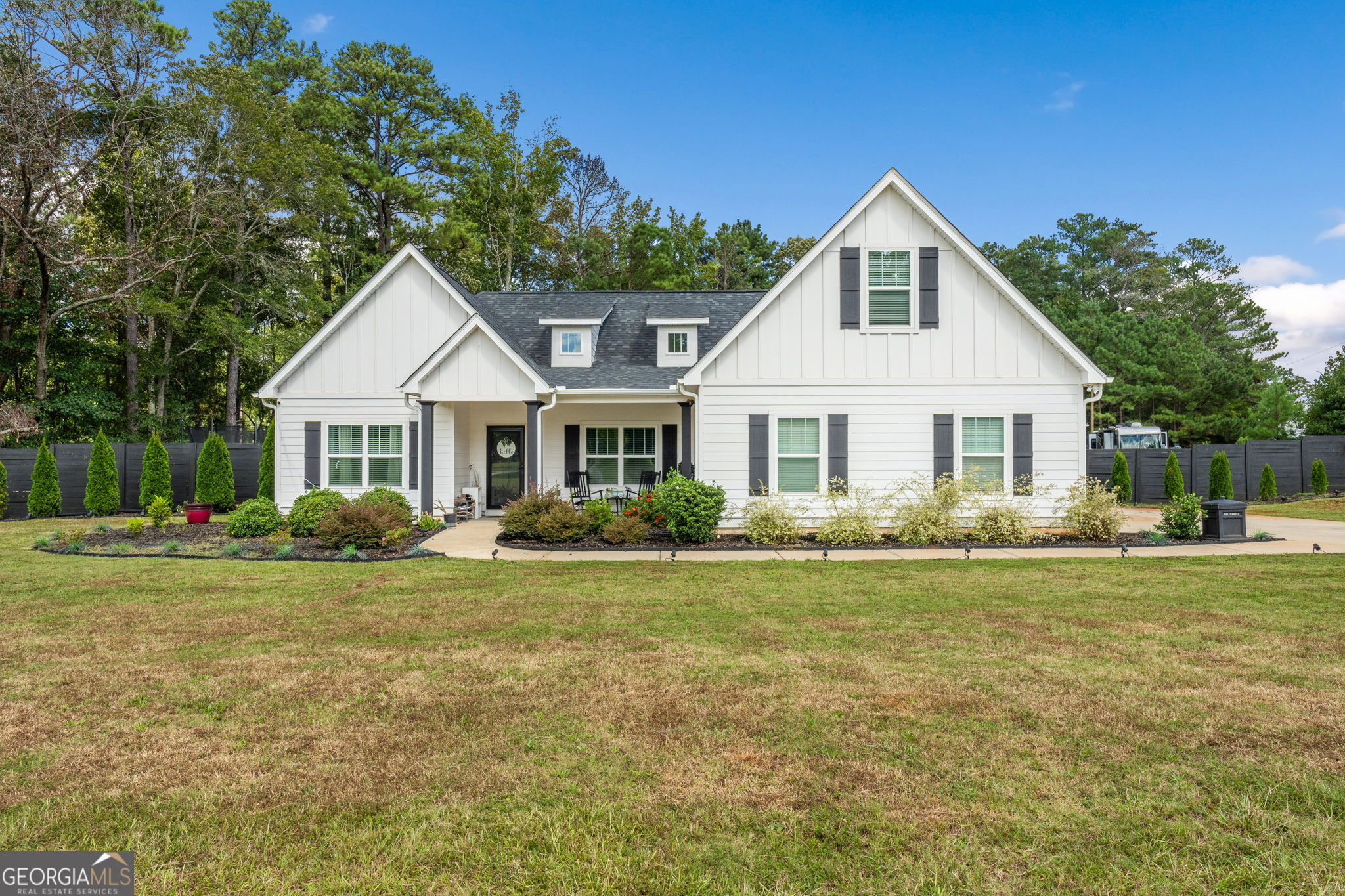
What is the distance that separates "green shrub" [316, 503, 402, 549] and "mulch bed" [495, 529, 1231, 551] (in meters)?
1.94

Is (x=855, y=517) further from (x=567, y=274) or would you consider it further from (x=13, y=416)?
(x=567, y=274)

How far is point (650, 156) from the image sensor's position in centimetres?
2947

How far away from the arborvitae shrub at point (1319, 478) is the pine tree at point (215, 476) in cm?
3232

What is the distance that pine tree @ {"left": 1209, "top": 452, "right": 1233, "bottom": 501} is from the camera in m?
19.2

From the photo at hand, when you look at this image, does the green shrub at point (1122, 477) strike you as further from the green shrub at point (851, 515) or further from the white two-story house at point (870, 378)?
the green shrub at point (851, 515)

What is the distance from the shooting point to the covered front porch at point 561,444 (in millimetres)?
14438

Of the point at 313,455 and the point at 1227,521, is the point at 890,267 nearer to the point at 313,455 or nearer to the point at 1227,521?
the point at 1227,521

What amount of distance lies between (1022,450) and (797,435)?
432 cm

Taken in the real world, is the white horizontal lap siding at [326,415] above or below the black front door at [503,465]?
above

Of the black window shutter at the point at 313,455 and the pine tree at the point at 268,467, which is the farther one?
the pine tree at the point at 268,467

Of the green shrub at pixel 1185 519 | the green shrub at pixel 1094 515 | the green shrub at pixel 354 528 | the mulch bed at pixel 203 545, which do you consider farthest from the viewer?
the green shrub at pixel 1185 519

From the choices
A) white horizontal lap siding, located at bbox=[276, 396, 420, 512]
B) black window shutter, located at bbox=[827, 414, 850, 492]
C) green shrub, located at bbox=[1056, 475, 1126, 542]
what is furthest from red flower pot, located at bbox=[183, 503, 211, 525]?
→ green shrub, located at bbox=[1056, 475, 1126, 542]

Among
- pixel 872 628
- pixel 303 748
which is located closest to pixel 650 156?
pixel 872 628

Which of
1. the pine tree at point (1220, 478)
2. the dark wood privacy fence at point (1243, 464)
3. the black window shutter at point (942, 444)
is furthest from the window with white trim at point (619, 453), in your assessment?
the pine tree at point (1220, 478)
